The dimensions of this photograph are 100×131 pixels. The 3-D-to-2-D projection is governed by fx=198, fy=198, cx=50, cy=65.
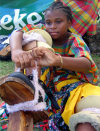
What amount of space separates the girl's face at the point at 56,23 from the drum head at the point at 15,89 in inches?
22.2

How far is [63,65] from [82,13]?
5.71 feet

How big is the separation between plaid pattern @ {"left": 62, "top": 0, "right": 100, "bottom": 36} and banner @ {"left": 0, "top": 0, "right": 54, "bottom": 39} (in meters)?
0.90

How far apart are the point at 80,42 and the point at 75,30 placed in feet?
4.29

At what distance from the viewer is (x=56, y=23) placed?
1.46 meters

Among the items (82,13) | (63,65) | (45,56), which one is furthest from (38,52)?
(82,13)

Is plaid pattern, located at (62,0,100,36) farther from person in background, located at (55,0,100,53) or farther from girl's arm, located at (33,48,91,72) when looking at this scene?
girl's arm, located at (33,48,91,72)

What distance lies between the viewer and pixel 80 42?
1.41 meters

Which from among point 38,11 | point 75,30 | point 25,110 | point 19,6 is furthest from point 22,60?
point 19,6

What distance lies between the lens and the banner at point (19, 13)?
3.40 meters

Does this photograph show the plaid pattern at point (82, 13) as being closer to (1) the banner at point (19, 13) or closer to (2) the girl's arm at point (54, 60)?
(1) the banner at point (19, 13)

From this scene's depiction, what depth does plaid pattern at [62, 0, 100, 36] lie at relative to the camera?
8.59ft

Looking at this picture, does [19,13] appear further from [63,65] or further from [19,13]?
[63,65]

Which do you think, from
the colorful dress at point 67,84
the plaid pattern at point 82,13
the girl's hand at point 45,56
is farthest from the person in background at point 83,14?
the girl's hand at point 45,56

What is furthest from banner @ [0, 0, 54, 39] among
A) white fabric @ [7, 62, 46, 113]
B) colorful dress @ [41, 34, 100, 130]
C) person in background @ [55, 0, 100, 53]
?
white fabric @ [7, 62, 46, 113]
